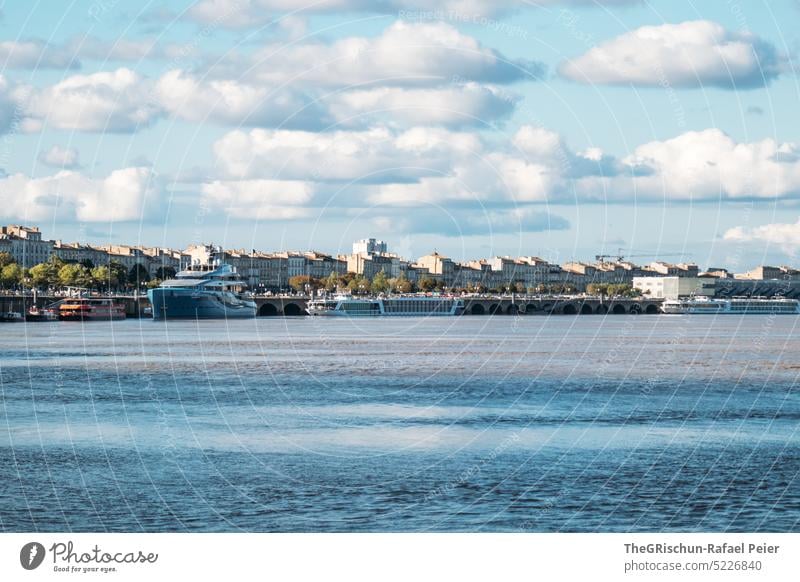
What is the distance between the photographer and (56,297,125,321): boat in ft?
457

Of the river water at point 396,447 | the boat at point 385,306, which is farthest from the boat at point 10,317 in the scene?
the river water at point 396,447

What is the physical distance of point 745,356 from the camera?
241 feet

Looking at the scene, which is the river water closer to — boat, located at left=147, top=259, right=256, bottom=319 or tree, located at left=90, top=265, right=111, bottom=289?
boat, located at left=147, top=259, right=256, bottom=319

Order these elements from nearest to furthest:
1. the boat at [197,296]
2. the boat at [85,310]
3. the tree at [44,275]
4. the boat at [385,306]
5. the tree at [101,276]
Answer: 1. the boat at [197,296]
2. the boat at [85,310]
3. the tree at [44,275]
4. the boat at [385,306]
5. the tree at [101,276]

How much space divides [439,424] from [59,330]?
3067 inches

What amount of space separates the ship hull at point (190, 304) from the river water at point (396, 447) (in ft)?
250

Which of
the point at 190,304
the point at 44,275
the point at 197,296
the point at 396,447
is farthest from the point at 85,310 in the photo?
the point at 396,447

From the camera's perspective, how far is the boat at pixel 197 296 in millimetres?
138125

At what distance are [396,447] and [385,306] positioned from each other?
504 ft

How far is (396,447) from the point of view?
→ 31078 millimetres

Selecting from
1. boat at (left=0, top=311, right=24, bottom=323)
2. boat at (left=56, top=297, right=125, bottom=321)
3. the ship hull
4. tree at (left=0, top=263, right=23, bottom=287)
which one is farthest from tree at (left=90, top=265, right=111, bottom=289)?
boat at (left=0, top=311, right=24, bottom=323)

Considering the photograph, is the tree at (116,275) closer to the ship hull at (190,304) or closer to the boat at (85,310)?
the boat at (85,310)

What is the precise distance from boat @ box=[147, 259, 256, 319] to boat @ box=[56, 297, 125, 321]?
5.30 meters

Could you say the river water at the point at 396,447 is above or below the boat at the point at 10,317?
below
